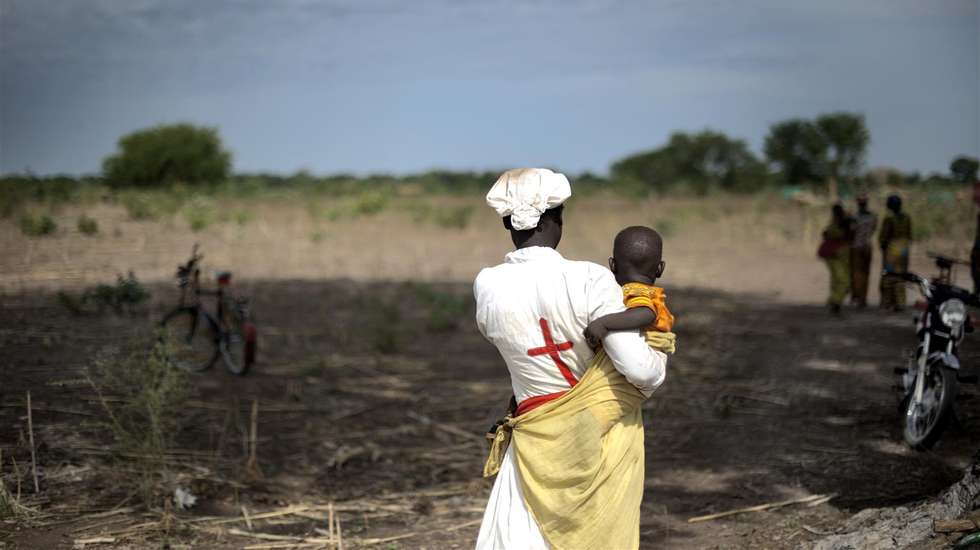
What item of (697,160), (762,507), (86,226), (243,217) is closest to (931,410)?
(762,507)

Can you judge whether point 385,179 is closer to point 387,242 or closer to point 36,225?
point 387,242

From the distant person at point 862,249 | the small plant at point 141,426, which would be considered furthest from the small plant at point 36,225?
the distant person at point 862,249

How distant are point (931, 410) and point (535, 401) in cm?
403

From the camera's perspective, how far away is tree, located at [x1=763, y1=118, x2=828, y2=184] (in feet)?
161

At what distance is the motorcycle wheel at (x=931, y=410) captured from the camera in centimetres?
549

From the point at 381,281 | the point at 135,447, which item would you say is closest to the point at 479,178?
the point at 381,281

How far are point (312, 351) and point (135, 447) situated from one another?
177 inches

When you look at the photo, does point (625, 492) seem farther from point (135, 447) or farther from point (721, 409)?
point (721, 409)

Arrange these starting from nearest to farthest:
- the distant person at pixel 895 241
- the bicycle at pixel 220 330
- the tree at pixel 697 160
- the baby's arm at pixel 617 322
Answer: the baby's arm at pixel 617 322, the bicycle at pixel 220 330, the distant person at pixel 895 241, the tree at pixel 697 160

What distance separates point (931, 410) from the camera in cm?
575

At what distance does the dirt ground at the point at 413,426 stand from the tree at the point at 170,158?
113ft

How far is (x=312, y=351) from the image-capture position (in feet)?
33.1

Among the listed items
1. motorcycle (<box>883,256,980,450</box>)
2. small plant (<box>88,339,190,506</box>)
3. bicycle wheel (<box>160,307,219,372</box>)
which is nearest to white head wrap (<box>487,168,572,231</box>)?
small plant (<box>88,339,190,506</box>)

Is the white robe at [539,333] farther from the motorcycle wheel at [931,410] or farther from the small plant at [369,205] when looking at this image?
the small plant at [369,205]
